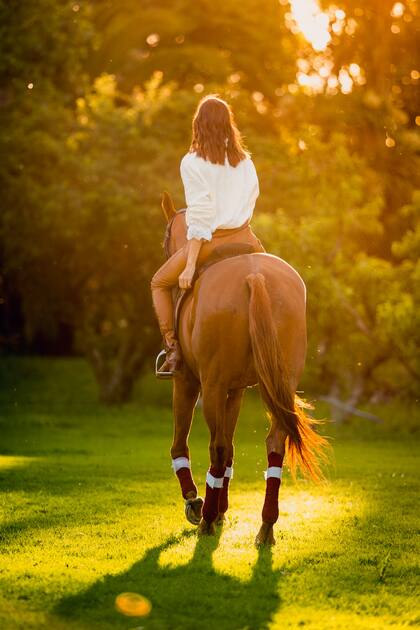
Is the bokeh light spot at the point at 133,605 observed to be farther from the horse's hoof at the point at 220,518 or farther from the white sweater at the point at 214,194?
the white sweater at the point at 214,194

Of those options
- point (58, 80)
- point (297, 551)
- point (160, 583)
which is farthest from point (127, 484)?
point (58, 80)

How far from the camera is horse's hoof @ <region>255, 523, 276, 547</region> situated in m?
6.78

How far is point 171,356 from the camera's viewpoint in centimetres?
756

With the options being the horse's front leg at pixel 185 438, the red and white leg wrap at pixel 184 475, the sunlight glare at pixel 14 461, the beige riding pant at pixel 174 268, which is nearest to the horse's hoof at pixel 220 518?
the horse's front leg at pixel 185 438

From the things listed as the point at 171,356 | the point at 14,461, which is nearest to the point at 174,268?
the point at 171,356

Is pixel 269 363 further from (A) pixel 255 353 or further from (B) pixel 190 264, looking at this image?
(B) pixel 190 264

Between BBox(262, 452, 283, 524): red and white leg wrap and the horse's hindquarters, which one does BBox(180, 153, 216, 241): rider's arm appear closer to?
the horse's hindquarters

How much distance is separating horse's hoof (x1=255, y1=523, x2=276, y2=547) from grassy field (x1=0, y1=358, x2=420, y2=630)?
9 cm

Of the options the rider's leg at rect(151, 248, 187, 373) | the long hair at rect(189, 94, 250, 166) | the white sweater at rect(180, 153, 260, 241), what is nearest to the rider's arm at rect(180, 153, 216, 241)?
the white sweater at rect(180, 153, 260, 241)

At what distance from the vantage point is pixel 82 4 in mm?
23828

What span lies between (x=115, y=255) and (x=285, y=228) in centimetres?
641

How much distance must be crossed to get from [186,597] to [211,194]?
118 inches

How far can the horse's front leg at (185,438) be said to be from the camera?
301 inches

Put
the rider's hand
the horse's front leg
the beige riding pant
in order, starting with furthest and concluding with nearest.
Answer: the horse's front leg → the beige riding pant → the rider's hand
